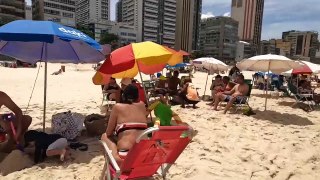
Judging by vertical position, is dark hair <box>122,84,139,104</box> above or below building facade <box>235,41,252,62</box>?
below

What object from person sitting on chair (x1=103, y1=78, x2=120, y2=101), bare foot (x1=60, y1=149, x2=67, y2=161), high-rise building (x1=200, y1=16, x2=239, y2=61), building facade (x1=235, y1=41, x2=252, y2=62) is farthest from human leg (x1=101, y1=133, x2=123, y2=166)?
building facade (x1=235, y1=41, x2=252, y2=62)

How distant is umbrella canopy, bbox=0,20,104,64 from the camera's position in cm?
343

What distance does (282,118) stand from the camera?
720cm

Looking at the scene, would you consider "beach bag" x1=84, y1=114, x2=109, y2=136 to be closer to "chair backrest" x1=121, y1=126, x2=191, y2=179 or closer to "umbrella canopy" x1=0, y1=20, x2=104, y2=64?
"umbrella canopy" x1=0, y1=20, x2=104, y2=64

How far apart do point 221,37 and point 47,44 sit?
11535 centimetres

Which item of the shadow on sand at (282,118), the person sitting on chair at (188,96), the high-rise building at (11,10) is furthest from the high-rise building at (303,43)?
the person sitting on chair at (188,96)

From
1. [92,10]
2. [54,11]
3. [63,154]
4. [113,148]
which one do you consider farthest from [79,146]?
[92,10]

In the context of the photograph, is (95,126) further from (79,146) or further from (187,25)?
(187,25)

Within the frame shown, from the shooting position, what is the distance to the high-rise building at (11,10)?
66.6 meters

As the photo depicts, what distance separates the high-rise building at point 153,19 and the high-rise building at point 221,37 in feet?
49.6

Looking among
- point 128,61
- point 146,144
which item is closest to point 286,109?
point 128,61

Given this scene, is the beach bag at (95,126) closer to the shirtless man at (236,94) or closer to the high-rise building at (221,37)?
the shirtless man at (236,94)

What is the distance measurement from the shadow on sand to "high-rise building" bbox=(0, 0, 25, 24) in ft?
229

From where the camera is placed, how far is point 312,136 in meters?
5.55
